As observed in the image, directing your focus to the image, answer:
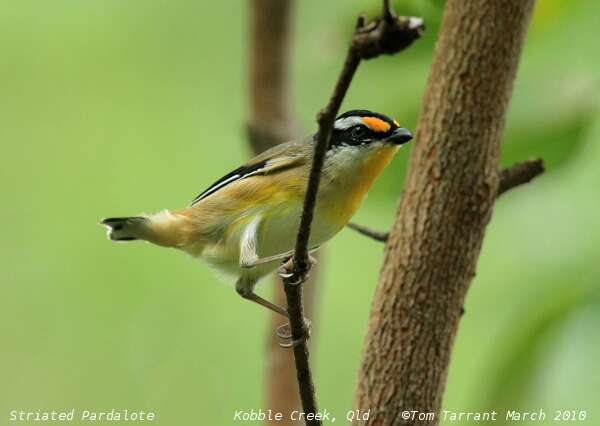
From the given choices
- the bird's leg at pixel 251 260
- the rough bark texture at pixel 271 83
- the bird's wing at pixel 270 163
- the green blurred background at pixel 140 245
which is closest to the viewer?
the bird's leg at pixel 251 260

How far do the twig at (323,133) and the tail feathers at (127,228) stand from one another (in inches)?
40.2

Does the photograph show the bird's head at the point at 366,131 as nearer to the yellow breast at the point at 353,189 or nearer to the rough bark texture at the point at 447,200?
the yellow breast at the point at 353,189

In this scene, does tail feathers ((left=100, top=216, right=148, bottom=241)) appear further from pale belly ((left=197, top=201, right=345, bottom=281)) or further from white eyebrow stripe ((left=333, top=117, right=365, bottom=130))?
white eyebrow stripe ((left=333, top=117, right=365, bottom=130))

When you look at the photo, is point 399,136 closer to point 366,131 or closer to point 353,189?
point 366,131

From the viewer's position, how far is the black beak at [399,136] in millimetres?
2658

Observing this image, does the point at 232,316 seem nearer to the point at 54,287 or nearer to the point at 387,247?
the point at 54,287

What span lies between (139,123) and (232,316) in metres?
1.47

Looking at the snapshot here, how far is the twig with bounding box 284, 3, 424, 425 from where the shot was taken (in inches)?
58.6

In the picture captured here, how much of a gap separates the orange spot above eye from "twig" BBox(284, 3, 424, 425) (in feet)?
2.65

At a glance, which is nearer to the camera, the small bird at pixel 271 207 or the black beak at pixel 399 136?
the black beak at pixel 399 136

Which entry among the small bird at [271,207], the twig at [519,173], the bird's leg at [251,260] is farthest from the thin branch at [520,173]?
the bird's leg at [251,260]

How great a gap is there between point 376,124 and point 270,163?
0.43m

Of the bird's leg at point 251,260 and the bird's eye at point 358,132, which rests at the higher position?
the bird's eye at point 358,132

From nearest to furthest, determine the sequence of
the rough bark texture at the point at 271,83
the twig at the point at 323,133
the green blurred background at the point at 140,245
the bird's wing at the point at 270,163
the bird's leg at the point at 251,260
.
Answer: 1. the twig at the point at 323,133
2. the bird's leg at the point at 251,260
3. the bird's wing at the point at 270,163
4. the rough bark texture at the point at 271,83
5. the green blurred background at the point at 140,245
